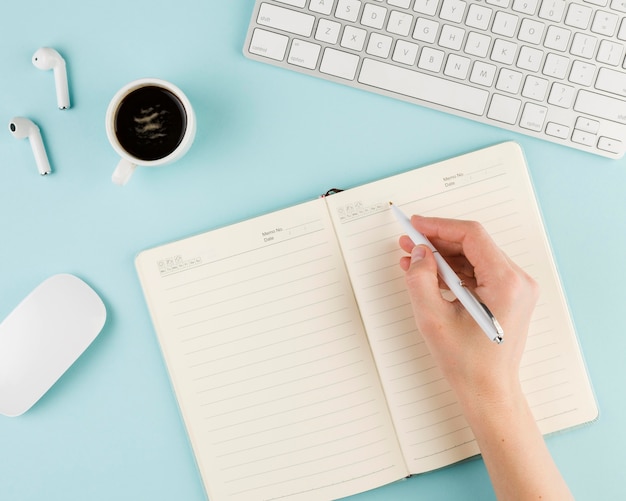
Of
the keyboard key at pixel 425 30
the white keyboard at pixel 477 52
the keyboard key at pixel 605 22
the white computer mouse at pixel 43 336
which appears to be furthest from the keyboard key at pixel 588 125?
the white computer mouse at pixel 43 336

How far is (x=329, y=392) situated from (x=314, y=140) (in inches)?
13.0

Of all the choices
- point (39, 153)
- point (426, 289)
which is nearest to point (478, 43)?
point (426, 289)

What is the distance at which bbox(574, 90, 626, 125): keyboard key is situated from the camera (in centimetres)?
73

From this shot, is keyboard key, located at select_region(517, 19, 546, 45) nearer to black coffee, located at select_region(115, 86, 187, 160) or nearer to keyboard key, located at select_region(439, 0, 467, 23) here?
keyboard key, located at select_region(439, 0, 467, 23)

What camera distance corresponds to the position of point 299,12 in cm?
Answer: 72

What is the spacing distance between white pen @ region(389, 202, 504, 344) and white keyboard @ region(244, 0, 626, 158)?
175mm

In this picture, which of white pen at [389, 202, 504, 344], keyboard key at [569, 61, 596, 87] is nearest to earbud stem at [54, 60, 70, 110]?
white pen at [389, 202, 504, 344]

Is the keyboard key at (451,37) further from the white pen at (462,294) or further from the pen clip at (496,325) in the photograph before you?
the pen clip at (496,325)

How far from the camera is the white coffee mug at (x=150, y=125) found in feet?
2.24

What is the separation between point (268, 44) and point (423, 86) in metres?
0.21

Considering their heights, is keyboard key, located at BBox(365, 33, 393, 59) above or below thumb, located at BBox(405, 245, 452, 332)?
above

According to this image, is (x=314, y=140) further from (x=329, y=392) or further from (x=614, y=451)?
(x=614, y=451)

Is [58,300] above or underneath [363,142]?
underneath

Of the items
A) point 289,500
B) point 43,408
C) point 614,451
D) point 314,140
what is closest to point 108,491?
point 43,408
